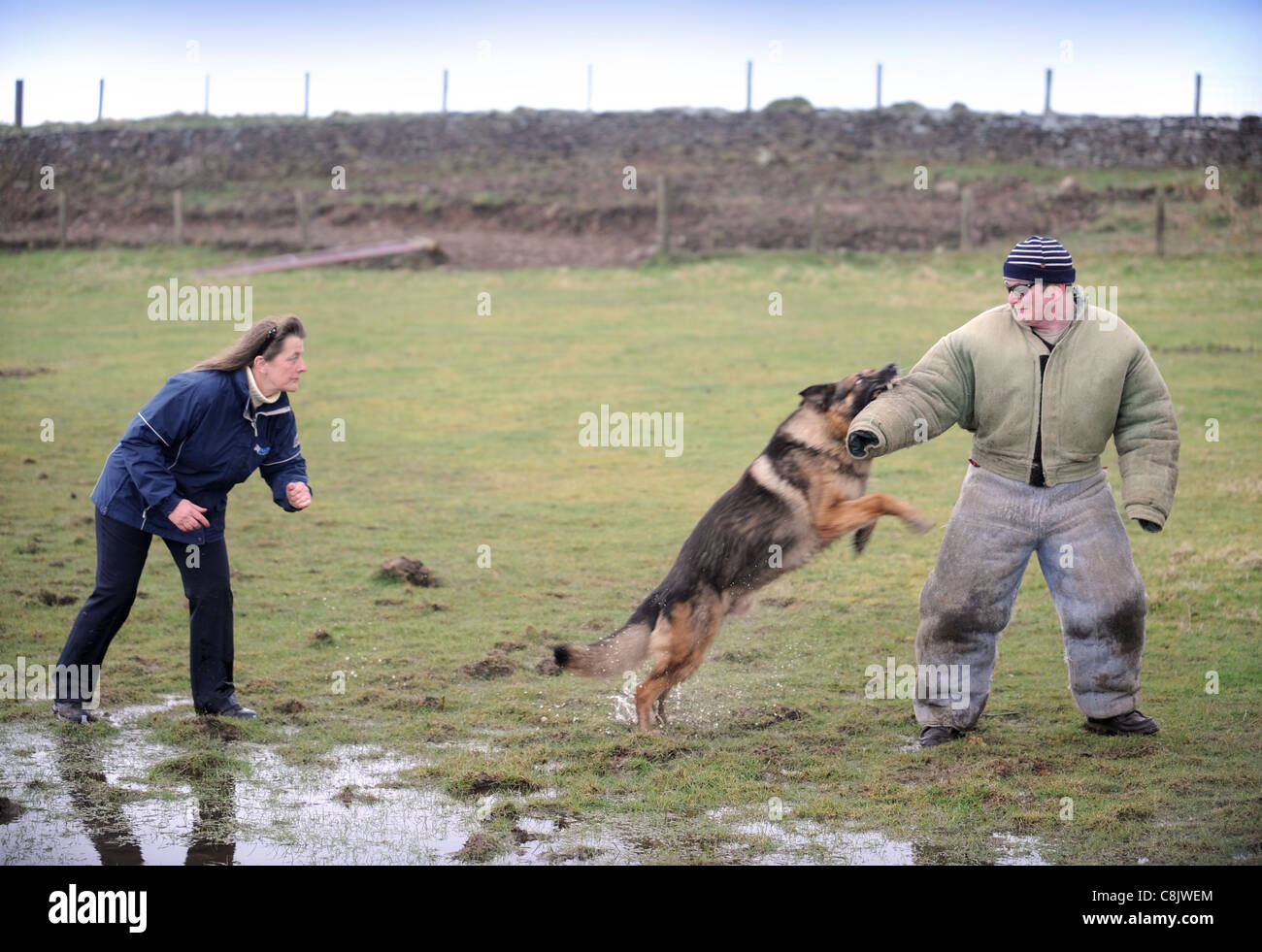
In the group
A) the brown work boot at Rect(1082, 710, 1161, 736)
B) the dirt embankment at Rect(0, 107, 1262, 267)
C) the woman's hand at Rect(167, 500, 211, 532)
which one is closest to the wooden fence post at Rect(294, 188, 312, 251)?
the dirt embankment at Rect(0, 107, 1262, 267)

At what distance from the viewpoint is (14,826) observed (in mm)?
5316

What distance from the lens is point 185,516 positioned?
6.07 meters

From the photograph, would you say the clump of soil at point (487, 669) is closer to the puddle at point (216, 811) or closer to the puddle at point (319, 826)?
the puddle at point (216, 811)

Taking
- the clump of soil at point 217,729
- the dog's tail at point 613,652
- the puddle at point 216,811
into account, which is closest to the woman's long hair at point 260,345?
the clump of soil at point 217,729

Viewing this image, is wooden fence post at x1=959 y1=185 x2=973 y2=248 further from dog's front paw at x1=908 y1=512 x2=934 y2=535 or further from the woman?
the woman

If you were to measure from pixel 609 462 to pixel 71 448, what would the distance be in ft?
18.1

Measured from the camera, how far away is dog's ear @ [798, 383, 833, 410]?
21.6ft

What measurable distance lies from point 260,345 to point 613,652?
2240mm

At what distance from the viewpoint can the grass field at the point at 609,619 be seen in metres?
5.57

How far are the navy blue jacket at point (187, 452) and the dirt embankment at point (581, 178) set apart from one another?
20.4m

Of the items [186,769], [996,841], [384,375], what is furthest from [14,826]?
[384,375]

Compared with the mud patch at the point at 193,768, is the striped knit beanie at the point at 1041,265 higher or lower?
higher

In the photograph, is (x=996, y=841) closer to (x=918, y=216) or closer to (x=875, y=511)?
(x=875, y=511)

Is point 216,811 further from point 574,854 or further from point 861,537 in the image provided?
point 861,537
